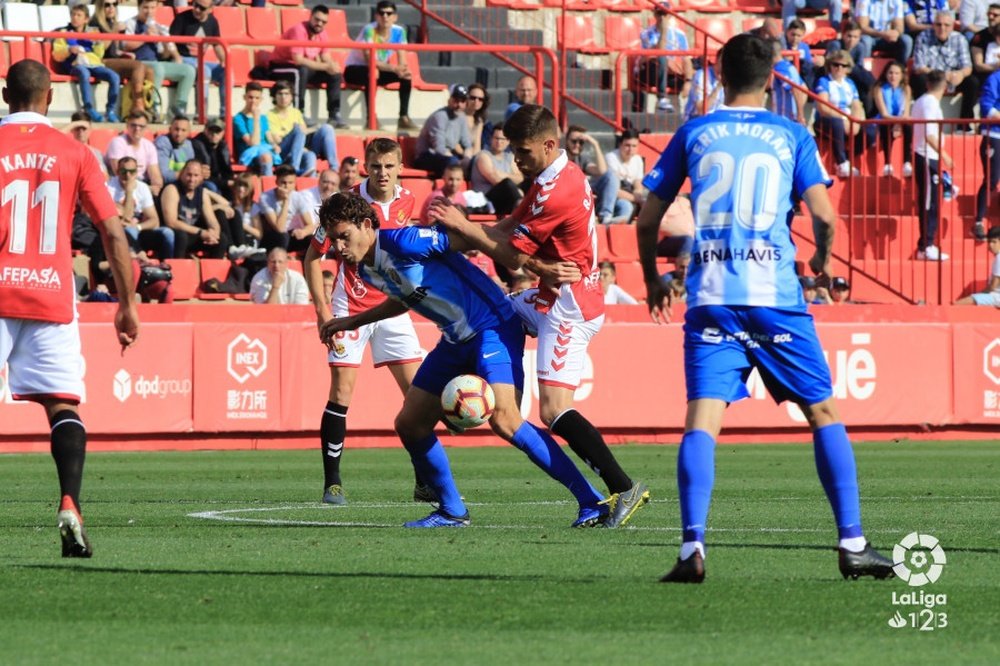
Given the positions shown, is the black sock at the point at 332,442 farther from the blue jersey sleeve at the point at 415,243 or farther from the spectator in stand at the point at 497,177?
the spectator in stand at the point at 497,177

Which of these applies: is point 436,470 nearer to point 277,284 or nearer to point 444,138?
point 277,284

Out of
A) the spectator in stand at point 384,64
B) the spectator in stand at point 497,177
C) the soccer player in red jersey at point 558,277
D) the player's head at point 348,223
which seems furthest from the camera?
Result: the spectator in stand at point 384,64

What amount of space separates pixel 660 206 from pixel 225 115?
16304 millimetres

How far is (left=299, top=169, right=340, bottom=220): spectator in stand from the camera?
21547 mm

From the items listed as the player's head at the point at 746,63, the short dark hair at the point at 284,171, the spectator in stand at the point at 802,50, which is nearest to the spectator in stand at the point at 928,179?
the spectator in stand at the point at 802,50

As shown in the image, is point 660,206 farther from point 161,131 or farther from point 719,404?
point 161,131

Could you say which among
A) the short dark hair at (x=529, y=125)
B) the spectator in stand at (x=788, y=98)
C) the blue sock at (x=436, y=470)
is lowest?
the blue sock at (x=436, y=470)

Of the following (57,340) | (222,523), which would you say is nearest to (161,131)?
(222,523)

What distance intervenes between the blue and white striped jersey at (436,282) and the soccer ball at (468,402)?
0.31m

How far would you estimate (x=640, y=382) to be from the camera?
790 inches

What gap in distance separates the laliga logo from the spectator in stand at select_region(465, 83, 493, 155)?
49.3 ft

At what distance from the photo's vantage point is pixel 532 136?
10266 millimetres

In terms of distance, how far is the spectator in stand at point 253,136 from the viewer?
2298 centimetres

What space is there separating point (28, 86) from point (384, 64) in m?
16.8
